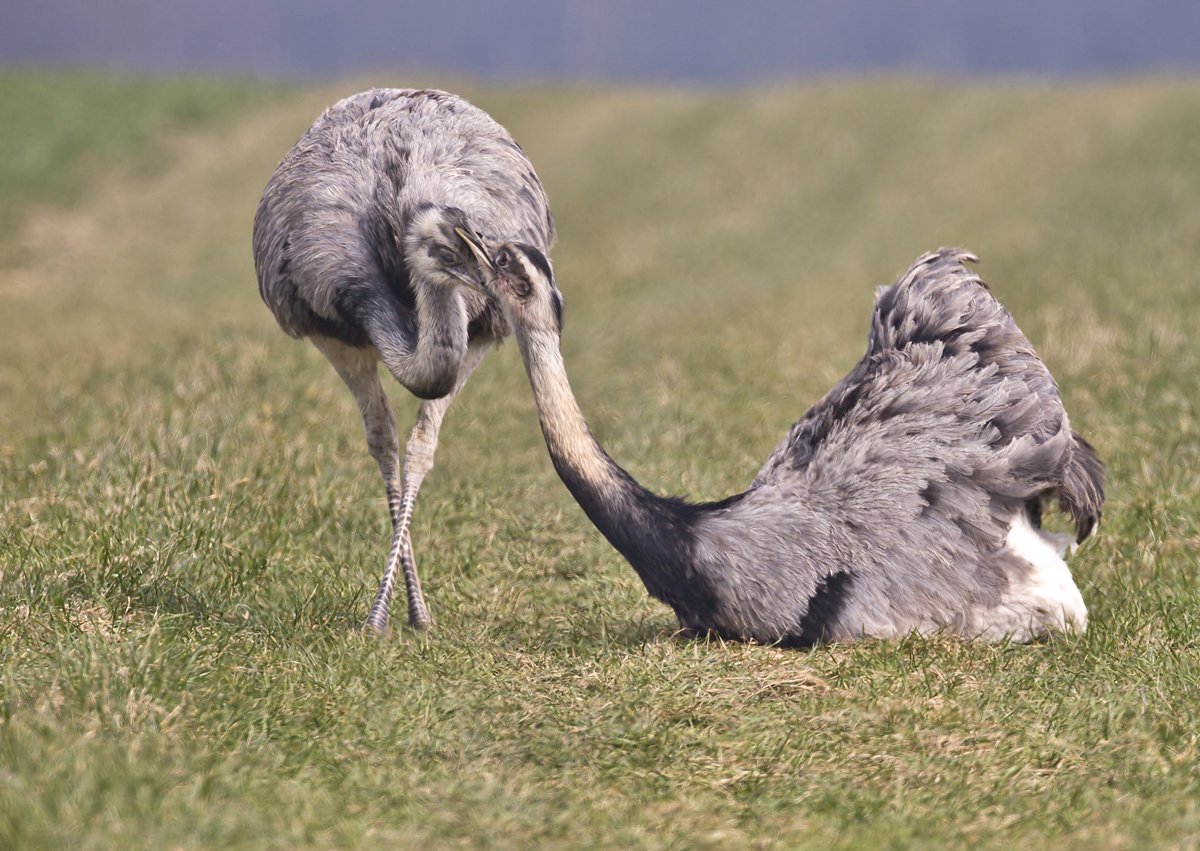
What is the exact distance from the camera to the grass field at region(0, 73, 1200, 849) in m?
3.61

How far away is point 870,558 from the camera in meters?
5.14

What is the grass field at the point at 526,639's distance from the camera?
11.9 feet

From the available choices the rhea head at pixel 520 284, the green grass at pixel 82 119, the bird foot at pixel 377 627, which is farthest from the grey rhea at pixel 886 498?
the green grass at pixel 82 119

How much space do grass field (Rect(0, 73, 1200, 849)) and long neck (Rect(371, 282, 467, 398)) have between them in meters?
1.04

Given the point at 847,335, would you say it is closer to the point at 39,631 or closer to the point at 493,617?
the point at 493,617

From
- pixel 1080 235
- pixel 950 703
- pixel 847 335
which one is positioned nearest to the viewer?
pixel 950 703

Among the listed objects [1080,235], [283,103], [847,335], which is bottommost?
[847,335]

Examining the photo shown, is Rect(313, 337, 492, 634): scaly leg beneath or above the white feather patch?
above

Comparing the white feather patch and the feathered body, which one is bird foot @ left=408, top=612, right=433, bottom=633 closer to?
the feathered body

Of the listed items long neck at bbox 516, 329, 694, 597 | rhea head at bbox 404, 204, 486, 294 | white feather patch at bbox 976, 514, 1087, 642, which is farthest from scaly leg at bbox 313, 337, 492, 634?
white feather patch at bbox 976, 514, 1087, 642

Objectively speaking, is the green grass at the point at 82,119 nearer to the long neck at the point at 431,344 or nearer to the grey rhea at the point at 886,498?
the long neck at the point at 431,344

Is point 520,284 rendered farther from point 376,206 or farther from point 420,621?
point 420,621

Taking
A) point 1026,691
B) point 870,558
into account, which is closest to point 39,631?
point 870,558

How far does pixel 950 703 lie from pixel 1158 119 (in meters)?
21.3
